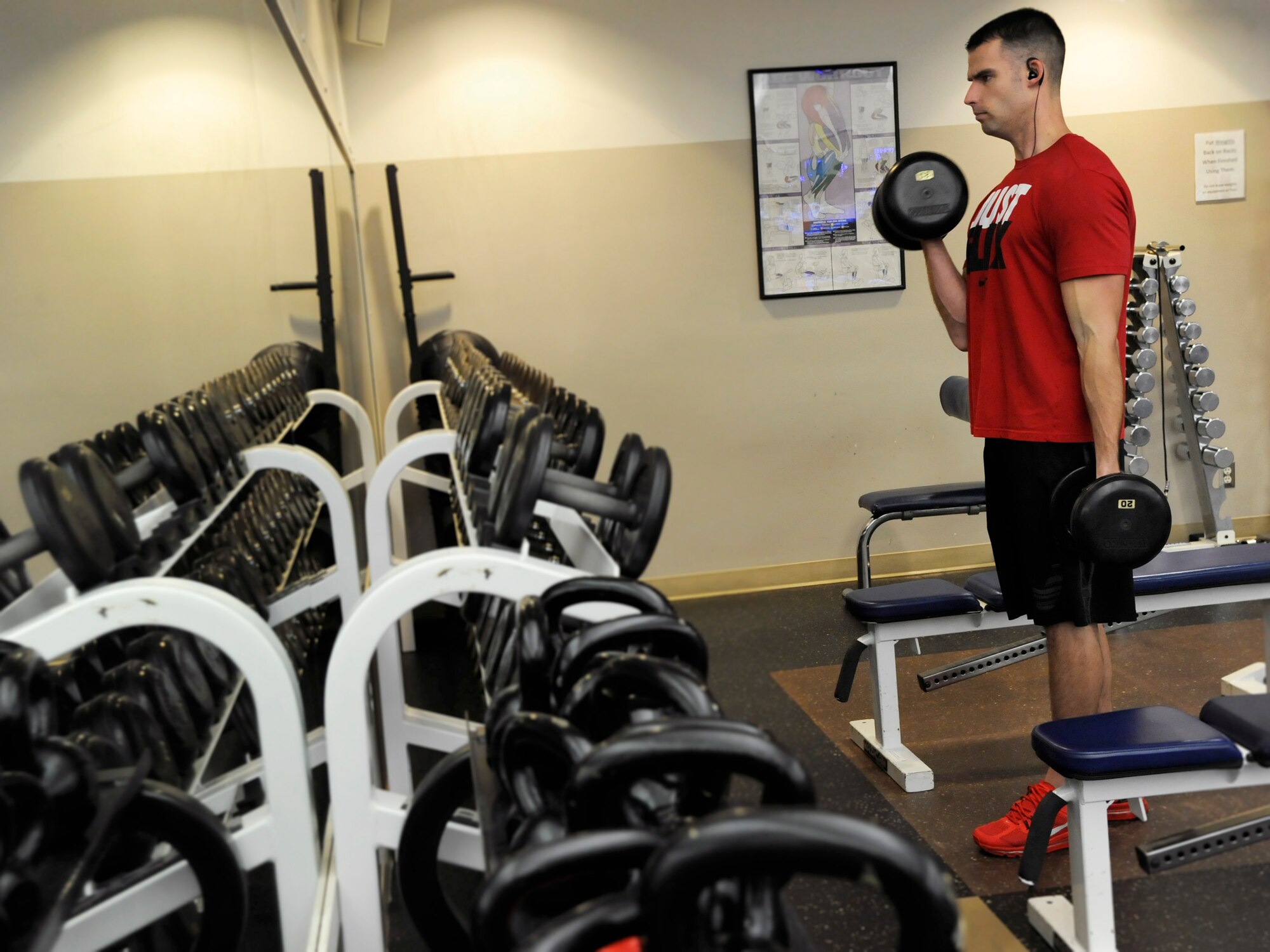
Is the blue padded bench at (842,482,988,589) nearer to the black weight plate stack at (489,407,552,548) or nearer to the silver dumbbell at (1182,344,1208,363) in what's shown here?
the silver dumbbell at (1182,344,1208,363)

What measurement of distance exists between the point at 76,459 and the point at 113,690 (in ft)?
0.81

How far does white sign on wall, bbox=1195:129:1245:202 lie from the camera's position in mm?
5059

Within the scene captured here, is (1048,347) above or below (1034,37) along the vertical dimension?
below

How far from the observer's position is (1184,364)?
463cm

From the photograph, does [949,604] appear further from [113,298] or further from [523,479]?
[113,298]

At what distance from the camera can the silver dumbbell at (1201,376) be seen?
179 inches

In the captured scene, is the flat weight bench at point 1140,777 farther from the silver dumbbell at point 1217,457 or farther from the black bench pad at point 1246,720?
the silver dumbbell at point 1217,457

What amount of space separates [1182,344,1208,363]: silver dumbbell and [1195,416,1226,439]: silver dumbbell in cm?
26

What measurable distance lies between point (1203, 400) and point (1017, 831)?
10.0 feet

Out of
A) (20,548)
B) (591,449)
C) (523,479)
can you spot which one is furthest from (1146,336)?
(20,548)

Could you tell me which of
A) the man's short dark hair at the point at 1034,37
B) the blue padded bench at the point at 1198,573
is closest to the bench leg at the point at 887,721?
the blue padded bench at the point at 1198,573

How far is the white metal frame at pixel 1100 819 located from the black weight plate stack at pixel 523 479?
1.32 metres

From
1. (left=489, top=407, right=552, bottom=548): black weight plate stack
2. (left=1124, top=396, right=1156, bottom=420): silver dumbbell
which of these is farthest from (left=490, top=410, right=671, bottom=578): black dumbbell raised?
(left=1124, top=396, right=1156, bottom=420): silver dumbbell

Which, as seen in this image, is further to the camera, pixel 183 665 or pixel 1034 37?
pixel 1034 37
